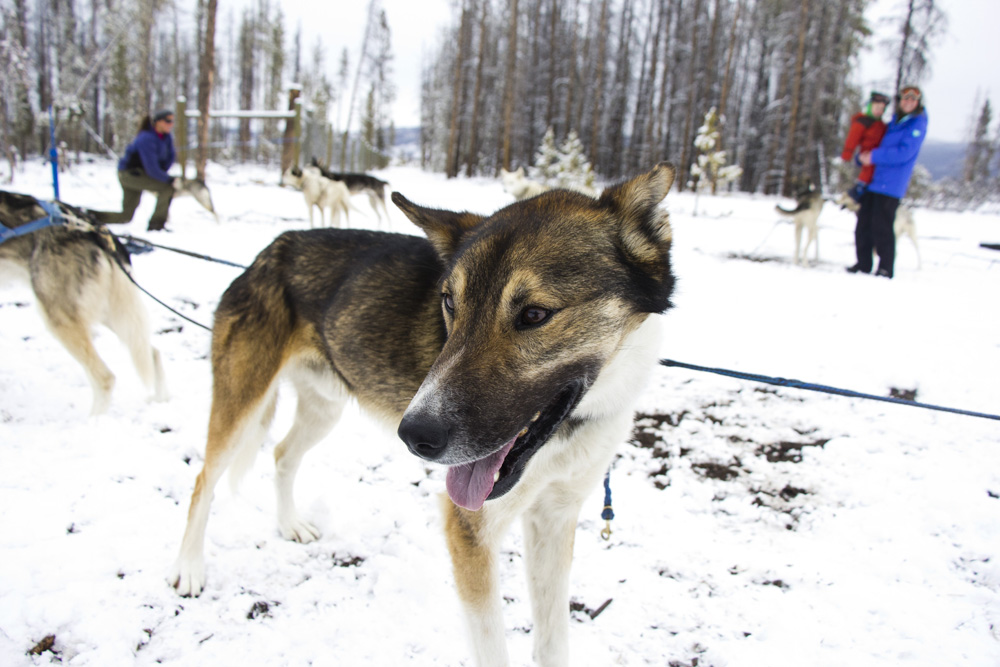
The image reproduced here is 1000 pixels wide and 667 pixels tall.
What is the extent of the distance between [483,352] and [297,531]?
205 cm

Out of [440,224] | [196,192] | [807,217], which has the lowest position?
[440,224]

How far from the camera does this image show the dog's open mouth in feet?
4.73

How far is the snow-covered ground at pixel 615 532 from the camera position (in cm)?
215

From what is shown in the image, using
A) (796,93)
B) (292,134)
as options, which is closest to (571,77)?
(796,93)

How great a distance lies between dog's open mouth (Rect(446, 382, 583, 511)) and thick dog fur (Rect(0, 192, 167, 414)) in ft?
11.8

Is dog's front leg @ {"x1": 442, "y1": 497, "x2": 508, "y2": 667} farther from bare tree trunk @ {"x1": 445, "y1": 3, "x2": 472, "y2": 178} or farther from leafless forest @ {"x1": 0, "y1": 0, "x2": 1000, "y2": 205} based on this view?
bare tree trunk @ {"x1": 445, "y1": 3, "x2": 472, "y2": 178}

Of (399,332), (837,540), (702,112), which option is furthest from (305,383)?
(702,112)

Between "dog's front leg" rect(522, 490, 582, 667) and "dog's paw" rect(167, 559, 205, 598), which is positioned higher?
"dog's front leg" rect(522, 490, 582, 667)

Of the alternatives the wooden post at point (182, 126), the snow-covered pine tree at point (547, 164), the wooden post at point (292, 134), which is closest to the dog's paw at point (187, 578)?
the wooden post at point (292, 134)

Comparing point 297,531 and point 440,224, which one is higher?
point 440,224

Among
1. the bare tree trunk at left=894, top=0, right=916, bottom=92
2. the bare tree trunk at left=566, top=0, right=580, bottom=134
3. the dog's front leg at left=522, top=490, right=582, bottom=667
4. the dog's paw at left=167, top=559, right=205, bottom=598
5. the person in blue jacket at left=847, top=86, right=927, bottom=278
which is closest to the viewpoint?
the dog's front leg at left=522, top=490, right=582, bottom=667

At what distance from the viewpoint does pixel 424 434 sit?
4.05 feet

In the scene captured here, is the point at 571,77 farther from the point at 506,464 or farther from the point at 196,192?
the point at 506,464

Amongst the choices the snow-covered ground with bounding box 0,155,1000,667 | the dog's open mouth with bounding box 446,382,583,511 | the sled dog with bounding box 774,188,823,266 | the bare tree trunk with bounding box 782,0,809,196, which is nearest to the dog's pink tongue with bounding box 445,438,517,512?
the dog's open mouth with bounding box 446,382,583,511
